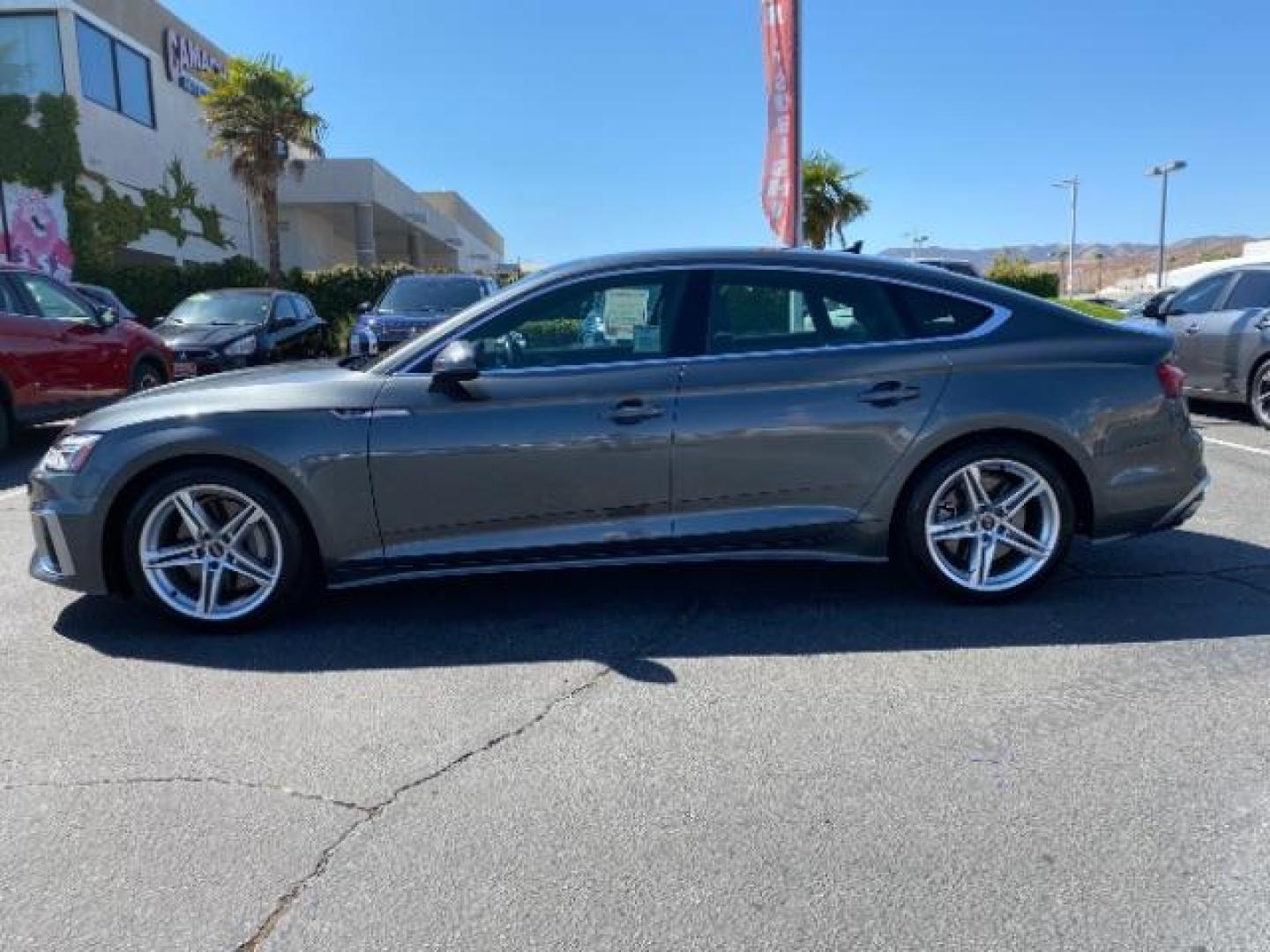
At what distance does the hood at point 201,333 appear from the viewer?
12.5 m

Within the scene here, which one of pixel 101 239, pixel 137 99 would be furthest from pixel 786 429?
pixel 137 99

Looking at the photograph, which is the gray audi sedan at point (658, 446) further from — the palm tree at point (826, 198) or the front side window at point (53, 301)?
the palm tree at point (826, 198)

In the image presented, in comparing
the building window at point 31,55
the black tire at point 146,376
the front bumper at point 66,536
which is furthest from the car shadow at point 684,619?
the building window at point 31,55

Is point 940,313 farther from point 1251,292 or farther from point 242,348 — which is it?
point 242,348

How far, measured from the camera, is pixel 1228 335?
9.93 meters

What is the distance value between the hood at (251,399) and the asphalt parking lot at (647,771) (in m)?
0.92

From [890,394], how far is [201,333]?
11005mm

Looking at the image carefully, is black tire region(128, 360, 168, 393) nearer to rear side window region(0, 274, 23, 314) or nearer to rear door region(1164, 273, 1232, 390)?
rear side window region(0, 274, 23, 314)

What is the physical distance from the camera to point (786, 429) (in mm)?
4176

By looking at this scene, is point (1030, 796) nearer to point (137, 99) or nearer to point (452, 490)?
point (452, 490)

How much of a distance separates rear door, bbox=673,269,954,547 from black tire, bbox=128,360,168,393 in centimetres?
764

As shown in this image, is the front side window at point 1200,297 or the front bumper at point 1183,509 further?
the front side window at point 1200,297

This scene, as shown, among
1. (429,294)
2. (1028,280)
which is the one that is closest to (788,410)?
(429,294)

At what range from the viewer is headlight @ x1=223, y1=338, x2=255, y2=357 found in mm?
12562
